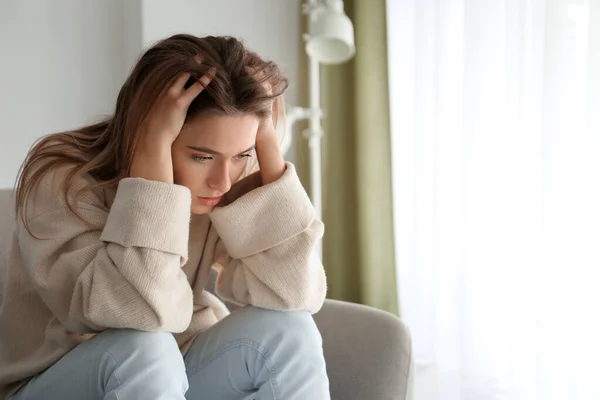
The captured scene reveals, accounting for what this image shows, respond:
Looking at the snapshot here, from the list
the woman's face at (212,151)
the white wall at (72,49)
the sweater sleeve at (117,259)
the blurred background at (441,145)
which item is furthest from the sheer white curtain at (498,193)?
the sweater sleeve at (117,259)

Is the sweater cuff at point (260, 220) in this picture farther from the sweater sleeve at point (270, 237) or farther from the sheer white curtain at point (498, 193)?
the sheer white curtain at point (498, 193)

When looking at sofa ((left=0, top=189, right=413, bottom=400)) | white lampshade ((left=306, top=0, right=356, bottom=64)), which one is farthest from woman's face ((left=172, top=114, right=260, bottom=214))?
white lampshade ((left=306, top=0, right=356, bottom=64))

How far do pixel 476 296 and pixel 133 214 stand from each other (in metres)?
1.27

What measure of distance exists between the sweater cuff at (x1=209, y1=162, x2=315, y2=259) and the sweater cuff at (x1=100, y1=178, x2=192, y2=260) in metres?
0.11

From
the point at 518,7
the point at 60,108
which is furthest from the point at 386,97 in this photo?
the point at 60,108

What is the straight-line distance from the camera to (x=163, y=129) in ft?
3.64

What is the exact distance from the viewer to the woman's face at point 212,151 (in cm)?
112

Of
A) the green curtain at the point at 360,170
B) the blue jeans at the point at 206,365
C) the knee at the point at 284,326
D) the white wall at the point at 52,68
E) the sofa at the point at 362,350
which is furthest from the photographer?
the green curtain at the point at 360,170

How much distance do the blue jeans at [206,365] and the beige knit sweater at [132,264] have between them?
3 cm

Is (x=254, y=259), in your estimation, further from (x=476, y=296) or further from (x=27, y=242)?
(x=476, y=296)

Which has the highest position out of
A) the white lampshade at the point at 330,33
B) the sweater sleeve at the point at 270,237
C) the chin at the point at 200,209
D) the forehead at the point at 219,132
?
the white lampshade at the point at 330,33

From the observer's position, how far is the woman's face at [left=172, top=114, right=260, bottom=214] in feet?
3.68

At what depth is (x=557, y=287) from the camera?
1.83 metres

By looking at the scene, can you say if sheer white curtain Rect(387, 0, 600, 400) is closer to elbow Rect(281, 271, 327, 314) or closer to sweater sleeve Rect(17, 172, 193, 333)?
elbow Rect(281, 271, 327, 314)
